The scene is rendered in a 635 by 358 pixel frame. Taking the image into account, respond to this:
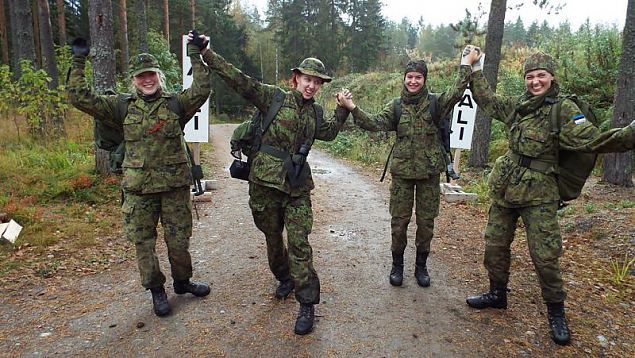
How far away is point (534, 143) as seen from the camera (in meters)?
3.58

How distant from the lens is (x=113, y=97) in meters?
3.78

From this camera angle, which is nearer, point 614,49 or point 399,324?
point 399,324

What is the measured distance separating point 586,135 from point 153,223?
3.78 m

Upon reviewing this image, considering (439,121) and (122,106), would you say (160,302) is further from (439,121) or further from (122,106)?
(439,121)

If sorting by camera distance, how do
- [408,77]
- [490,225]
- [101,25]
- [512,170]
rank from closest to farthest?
[512,170], [490,225], [408,77], [101,25]

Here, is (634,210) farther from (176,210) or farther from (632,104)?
(176,210)

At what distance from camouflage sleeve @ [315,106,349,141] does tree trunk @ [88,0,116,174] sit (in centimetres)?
539

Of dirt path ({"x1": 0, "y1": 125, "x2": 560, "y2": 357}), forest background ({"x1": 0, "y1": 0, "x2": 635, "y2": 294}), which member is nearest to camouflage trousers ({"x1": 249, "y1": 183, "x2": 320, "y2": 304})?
Result: dirt path ({"x1": 0, "y1": 125, "x2": 560, "y2": 357})

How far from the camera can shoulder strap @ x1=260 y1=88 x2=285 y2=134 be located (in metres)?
3.73

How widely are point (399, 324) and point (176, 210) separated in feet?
7.57

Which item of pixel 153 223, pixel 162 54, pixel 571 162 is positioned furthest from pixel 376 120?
pixel 162 54

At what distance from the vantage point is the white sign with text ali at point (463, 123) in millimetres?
7926

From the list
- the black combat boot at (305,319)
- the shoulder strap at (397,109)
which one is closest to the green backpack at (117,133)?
the black combat boot at (305,319)

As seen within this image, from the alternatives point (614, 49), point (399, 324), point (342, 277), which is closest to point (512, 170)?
point (399, 324)
